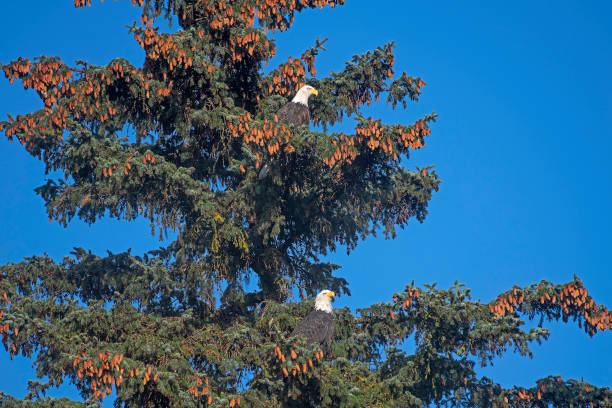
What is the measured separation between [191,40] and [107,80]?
1.36 m

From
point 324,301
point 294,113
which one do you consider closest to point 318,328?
point 324,301

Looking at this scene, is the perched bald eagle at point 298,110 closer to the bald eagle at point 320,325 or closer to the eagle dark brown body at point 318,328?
the bald eagle at point 320,325

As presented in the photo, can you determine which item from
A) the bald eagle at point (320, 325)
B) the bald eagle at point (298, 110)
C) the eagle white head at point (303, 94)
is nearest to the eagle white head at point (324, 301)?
the bald eagle at point (320, 325)

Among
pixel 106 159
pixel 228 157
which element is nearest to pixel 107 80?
pixel 106 159

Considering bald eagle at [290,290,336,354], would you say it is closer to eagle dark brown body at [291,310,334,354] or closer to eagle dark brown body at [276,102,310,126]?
eagle dark brown body at [291,310,334,354]

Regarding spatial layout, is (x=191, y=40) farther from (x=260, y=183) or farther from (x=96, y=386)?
(x=96, y=386)

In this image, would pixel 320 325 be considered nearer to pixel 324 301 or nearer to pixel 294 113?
pixel 324 301

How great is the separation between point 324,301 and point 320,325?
1.73 feet

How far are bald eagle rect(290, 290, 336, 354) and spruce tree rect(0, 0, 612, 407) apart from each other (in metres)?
0.25

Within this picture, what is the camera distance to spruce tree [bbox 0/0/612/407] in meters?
10.1

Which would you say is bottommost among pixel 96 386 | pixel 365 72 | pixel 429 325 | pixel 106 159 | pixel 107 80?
pixel 96 386

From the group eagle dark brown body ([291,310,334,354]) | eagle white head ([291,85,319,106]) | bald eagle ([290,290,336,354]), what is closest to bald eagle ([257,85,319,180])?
eagle white head ([291,85,319,106])

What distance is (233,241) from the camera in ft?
38.4

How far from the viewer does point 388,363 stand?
1121 cm
